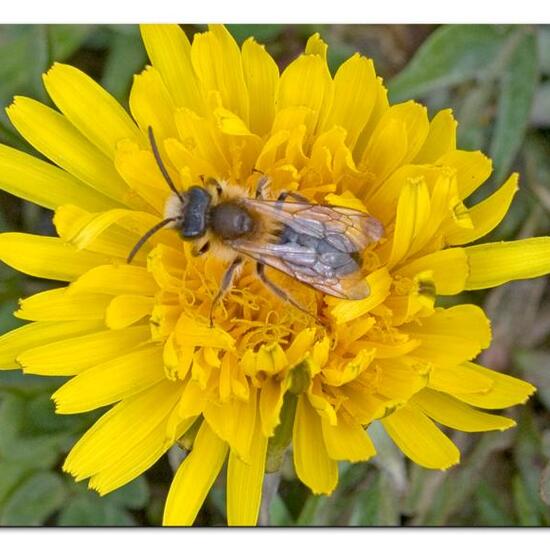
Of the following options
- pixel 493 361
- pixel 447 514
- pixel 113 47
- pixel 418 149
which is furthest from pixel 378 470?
pixel 113 47

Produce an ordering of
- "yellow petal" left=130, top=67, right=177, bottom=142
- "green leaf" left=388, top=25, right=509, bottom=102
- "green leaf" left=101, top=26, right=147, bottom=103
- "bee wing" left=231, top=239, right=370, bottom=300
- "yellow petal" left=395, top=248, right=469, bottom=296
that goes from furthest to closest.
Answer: "green leaf" left=101, top=26, right=147, bottom=103 → "green leaf" left=388, top=25, right=509, bottom=102 → "yellow petal" left=130, top=67, right=177, bottom=142 → "yellow petal" left=395, top=248, right=469, bottom=296 → "bee wing" left=231, top=239, right=370, bottom=300

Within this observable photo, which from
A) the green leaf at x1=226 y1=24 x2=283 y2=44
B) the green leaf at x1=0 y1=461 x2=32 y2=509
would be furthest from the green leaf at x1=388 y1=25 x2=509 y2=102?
the green leaf at x1=0 y1=461 x2=32 y2=509

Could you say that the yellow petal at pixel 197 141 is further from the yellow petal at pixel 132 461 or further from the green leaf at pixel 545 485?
the green leaf at pixel 545 485

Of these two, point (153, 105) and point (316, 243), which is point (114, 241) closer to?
point (153, 105)

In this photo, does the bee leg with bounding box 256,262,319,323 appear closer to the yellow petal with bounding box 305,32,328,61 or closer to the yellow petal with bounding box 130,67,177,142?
the yellow petal with bounding box 130,67,177,142

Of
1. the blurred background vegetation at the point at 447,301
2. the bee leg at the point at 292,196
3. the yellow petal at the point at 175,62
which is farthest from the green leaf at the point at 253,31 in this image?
the bee leg at the point at 292,196

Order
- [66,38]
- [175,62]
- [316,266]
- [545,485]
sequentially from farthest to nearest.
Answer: [66,38]
[545,485]
[175,62]
[316,266]

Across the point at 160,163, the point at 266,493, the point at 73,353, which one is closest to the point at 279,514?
the point at 266,493
